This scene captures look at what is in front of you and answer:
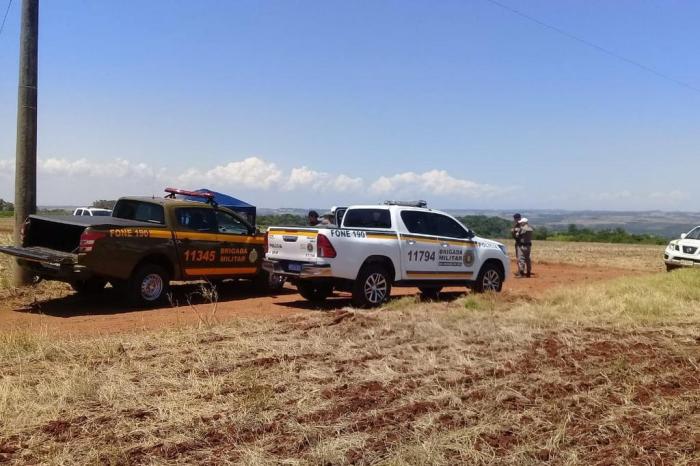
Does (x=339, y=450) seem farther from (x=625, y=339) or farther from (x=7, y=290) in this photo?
(x=7, y=290)

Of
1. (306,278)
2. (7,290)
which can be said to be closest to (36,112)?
(7,290)

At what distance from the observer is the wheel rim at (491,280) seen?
1454 cm

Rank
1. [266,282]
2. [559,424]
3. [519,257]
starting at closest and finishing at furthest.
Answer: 1. [559,424]
2. [266,282]
3. [519,257]

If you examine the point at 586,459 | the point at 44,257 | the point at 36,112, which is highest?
the point at 36,112

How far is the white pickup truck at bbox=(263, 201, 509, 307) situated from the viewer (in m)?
11.9

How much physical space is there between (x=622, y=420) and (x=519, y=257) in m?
15.6

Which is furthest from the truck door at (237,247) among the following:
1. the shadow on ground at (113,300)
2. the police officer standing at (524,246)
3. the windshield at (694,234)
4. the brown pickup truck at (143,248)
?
the windshield at (694,234)

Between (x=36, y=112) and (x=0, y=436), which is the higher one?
(x=36, y=112)

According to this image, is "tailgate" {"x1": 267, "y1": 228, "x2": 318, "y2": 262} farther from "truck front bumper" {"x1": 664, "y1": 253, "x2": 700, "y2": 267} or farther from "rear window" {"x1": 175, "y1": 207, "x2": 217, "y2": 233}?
"truck front bumper" {"x1": 664, "y1": 253, "x2": 700, "y2": 267}

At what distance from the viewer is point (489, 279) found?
1463cm

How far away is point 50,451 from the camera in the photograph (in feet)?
15.0

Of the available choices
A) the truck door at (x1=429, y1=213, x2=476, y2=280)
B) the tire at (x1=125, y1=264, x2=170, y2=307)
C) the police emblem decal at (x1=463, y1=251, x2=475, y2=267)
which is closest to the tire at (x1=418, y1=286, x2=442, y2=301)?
the truck door at (x1=429, y1=213, x2=476, y2=280)

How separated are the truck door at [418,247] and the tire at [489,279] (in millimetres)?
1366

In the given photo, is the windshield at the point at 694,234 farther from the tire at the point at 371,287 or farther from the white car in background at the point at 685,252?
the tire at the point at 371,287
